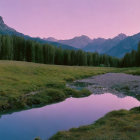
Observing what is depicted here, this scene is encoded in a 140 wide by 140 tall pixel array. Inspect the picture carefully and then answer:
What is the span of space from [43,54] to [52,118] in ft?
306

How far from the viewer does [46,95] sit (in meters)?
24.9

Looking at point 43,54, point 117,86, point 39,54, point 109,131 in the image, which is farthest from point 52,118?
point 43,54

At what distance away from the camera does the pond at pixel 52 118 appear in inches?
531

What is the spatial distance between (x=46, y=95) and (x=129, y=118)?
13542mm

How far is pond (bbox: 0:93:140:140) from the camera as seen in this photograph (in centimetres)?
1349

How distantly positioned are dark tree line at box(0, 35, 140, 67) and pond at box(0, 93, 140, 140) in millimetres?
74982

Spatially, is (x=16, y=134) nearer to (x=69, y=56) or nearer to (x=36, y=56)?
(x=36, y=56)

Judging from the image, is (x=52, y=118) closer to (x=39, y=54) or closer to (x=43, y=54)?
(x=39, y=54)

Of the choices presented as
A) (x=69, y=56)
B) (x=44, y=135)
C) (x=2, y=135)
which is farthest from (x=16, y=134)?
(x=69, y=56)

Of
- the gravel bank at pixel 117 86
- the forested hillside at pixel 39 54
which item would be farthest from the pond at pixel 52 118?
the forested hillside at pixel 39 54

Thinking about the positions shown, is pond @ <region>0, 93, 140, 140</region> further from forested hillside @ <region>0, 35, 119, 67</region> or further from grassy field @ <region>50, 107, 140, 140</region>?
forested hillside @ <region>0, 35, 119, 67</region>

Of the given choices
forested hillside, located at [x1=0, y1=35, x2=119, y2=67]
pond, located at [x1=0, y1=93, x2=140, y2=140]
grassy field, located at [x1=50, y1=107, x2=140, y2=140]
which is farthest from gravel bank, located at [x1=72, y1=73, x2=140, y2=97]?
forested hillside, located at [x1=0, y1=35, x2=119, y2=67]

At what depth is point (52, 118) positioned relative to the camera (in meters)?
17.1

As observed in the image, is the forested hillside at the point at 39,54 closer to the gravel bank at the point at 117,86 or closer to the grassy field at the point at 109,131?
the gravel bank at the point at 117,86
